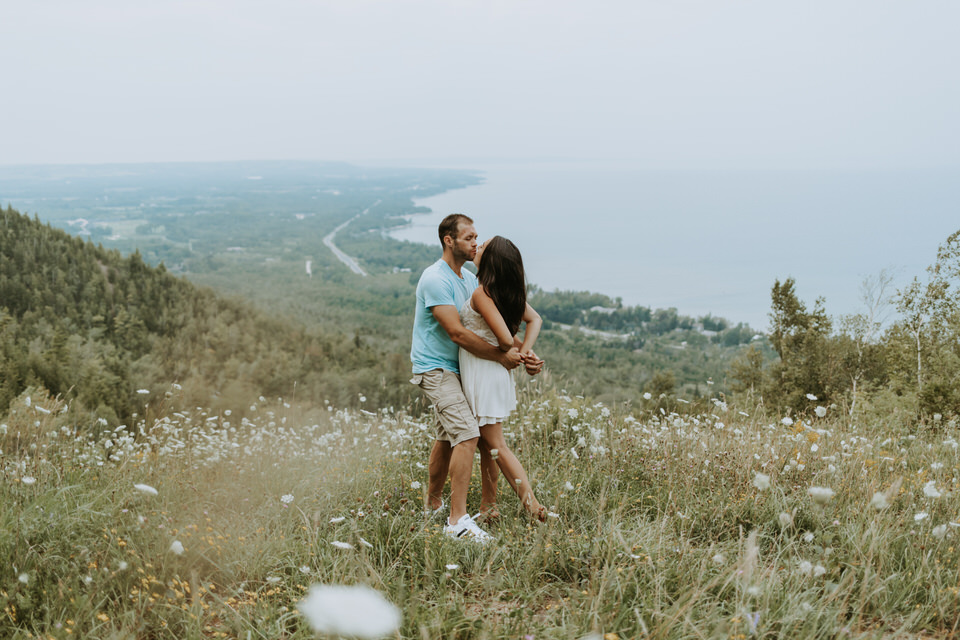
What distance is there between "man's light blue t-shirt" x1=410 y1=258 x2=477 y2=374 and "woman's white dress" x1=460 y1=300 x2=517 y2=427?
9cm

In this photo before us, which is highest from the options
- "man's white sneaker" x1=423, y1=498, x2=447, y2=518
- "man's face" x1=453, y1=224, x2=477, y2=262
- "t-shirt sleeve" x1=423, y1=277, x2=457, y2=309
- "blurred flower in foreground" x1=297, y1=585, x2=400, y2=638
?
"man's face" x1=453, y1=224, x2=477, y2=262

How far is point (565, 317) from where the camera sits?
66125mm

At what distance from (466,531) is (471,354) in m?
0.99

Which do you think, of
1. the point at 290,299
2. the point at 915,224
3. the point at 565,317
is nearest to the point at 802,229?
the point at 915,224

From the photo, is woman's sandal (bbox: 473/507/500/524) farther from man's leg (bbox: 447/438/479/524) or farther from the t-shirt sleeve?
the t-shirt sleeve

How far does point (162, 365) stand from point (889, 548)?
4305 centimetres

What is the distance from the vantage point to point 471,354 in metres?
3.50

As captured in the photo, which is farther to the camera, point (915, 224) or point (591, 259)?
point (591, 259)

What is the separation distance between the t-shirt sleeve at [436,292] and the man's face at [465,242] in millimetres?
216

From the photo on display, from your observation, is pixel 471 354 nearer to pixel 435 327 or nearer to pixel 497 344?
pixel 497 344

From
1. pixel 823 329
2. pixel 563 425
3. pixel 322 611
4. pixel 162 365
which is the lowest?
pixel 162 365

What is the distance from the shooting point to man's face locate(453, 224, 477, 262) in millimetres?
3473

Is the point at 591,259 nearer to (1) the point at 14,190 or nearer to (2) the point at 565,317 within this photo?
(2) the point at 565,317

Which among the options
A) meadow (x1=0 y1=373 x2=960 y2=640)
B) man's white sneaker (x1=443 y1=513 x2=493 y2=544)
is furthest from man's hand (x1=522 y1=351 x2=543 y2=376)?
man's white sneaker (x1=443 y1=513 x2=493 y2=544)
